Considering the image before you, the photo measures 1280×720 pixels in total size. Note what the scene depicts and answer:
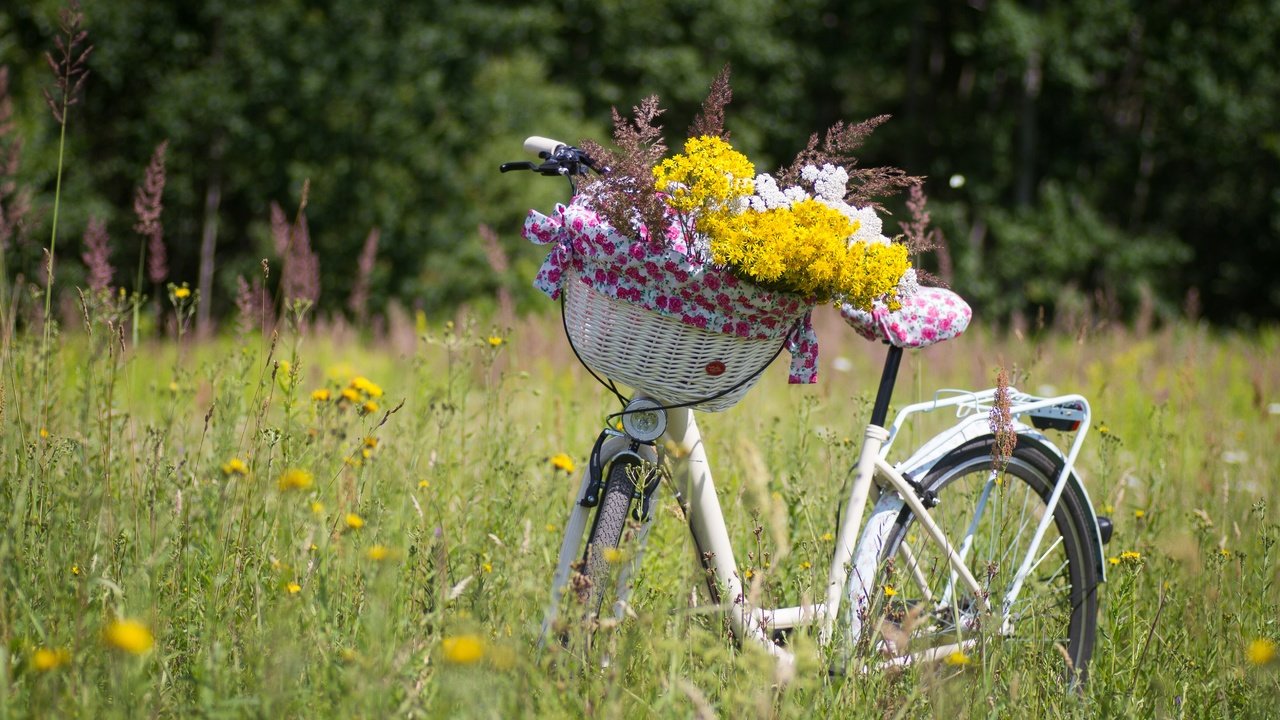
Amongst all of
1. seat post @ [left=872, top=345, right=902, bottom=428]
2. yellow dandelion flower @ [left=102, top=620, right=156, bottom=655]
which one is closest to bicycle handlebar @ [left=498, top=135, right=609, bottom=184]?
seat post @ [left=872, top=345, right=902, bottom=428]

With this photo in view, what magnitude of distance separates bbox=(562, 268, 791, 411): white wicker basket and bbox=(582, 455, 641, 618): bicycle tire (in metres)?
0.18

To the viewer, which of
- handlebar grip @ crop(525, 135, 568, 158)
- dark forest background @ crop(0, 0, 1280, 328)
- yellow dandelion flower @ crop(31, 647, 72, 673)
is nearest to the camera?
yellow dandelion flower @ crop(31, 647, 72, 673)

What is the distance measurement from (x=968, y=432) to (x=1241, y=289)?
17371mm

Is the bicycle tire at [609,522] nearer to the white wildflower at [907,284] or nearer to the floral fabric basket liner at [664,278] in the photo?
the floral fabric basket liner at [664,278]

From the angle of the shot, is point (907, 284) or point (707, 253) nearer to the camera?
point (707, 253)

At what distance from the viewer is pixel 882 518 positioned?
103 inches

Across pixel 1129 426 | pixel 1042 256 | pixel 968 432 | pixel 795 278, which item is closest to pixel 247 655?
pixel 795 278

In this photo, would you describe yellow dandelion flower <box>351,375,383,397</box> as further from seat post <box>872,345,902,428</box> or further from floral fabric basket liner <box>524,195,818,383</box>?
seat post <box>872,345,902,428</box>

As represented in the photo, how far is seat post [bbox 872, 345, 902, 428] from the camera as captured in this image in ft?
8.40

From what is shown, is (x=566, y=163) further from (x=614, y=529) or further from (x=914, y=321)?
(x=914, y=321)

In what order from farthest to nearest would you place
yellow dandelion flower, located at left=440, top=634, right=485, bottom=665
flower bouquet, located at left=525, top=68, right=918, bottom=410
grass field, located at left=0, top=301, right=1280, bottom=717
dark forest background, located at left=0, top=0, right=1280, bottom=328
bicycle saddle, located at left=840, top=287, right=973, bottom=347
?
1. dark forest background, located at left=0, top=0, right=1280, bottom=328
2. bicycle saddle, located at left=840, top=287, right=973, bottom=347
3. flower bouquet, located at left=525, top=68, right=918, bottom=410
4. grass field, located at left=0, top=301, right=1280, bottom=717
5. yellow dandelion flower, located at left=440, top=634, right=485, bottom=665

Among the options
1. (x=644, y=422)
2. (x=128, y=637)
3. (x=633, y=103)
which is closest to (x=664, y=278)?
(x=644, y=422)

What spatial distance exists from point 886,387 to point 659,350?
74 centimetres

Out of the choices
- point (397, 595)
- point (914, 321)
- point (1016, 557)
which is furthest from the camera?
point (1016, 557)
